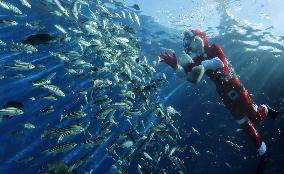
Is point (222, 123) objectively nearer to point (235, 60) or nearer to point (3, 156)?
point (235, 60)

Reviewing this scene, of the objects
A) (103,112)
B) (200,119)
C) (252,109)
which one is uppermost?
(252,109)

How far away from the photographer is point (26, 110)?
72.6 ft

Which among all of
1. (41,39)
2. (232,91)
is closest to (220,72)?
(232,91)

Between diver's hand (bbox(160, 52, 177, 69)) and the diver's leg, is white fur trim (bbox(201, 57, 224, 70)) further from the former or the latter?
the diver's leg

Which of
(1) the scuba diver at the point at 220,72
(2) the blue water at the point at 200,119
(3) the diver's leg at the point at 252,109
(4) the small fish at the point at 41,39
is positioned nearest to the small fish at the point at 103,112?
(4) the small fish at the point at 41,39

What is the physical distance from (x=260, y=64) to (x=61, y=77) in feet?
49.2

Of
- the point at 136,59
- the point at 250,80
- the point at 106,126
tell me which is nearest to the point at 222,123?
the point at 250,80

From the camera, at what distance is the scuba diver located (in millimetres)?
7012

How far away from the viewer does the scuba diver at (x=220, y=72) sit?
7012mm

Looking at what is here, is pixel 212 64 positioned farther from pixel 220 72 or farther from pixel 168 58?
pixel 168 58

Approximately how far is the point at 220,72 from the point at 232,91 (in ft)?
2.15

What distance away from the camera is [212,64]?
673 cm

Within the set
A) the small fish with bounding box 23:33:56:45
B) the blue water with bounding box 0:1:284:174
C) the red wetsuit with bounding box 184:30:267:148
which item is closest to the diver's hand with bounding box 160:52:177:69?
the red wetsuit with bounding box 184:30:267:148

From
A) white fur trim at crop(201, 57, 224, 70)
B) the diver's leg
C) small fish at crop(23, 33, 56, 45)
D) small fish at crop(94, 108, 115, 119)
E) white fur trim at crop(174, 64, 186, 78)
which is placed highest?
white fur trim at crop(201, 57, 224, 70)
